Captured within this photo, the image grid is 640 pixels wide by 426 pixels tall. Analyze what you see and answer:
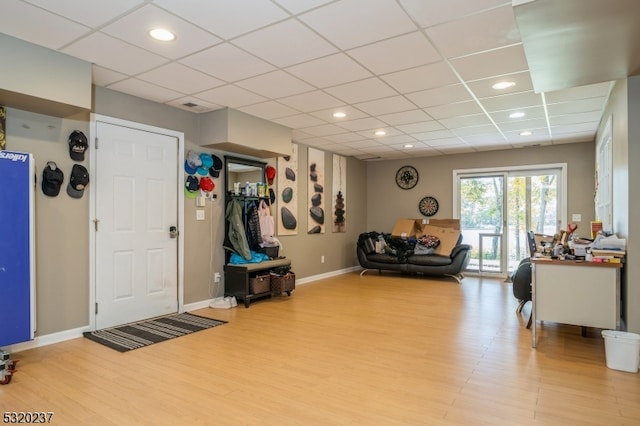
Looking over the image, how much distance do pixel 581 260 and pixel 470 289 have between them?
3.14m

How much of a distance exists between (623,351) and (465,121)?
343 centimetres

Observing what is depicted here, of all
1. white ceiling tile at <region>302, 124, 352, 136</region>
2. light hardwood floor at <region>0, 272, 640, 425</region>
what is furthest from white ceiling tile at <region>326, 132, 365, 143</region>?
light hardwood floor at <region>0, 272, 640, 425</region>

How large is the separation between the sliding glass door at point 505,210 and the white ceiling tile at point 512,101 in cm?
323

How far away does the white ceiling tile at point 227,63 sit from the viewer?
3107 mm

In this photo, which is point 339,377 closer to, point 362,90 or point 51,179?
point 362,90

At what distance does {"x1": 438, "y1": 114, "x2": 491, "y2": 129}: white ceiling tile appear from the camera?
5137mm

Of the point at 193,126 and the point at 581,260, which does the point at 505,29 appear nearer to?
the point at 581,260

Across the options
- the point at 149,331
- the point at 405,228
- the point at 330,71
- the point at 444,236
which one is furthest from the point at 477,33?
the point at 405,228

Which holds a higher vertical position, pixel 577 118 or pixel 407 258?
pixel 577 118

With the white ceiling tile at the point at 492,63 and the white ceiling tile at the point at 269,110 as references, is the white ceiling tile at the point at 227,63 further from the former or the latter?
the white ceiling tile at the point at 492,63

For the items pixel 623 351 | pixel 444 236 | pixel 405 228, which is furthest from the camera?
pixel 405 228

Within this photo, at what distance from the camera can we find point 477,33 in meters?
2.78

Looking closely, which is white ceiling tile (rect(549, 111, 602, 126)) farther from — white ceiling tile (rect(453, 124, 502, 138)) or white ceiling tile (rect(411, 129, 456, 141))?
white ceiling tile (rect(411, 129, 456, 141))

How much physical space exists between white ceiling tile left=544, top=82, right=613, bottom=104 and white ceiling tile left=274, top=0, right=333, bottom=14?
3.09 meters
